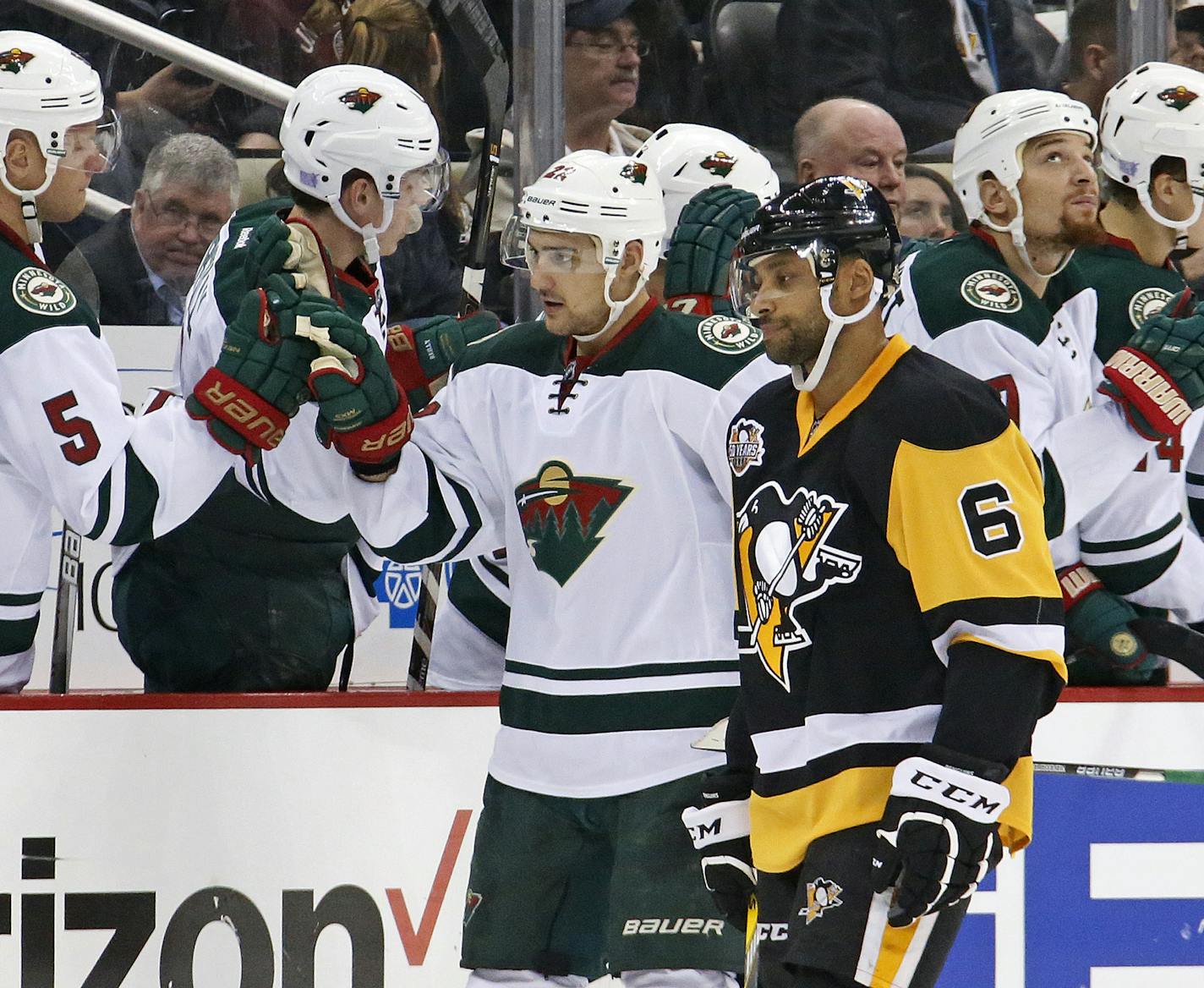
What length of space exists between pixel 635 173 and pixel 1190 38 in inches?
77.4

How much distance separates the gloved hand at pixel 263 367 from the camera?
2.85 metres

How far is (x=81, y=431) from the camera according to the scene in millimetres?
2953

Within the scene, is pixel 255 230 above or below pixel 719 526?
above

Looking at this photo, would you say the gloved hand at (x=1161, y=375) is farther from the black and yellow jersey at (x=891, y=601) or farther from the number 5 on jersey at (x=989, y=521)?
the number 5 on jersey at (x=989, y=521)

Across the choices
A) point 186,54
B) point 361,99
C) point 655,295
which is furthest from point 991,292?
point 186,54

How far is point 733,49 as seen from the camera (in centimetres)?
440

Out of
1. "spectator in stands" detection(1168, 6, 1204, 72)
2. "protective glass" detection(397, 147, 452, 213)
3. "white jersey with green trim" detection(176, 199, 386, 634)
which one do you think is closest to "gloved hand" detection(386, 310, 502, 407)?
"white jersey with green trim" detection(176, 199, 386, 634)

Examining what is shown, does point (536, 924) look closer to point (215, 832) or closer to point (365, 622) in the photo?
point (215, 832)

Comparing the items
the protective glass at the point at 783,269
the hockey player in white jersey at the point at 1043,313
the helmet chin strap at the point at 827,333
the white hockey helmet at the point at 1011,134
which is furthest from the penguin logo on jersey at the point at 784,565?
the white hockey helmet at the point at 1011,134

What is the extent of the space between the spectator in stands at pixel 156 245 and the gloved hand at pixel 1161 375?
1.88 meters

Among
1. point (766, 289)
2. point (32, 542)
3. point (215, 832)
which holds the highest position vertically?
point (766, 289)

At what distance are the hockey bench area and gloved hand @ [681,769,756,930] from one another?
91 centimetres

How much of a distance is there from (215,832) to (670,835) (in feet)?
2.83

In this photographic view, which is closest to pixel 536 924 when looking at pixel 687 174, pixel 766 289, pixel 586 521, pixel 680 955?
pixel 680 955
